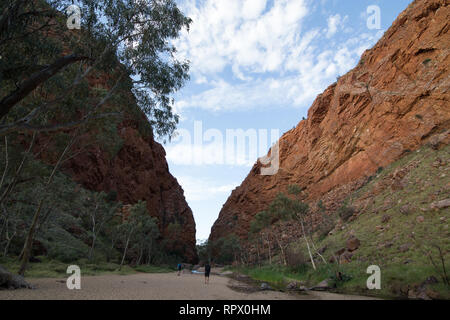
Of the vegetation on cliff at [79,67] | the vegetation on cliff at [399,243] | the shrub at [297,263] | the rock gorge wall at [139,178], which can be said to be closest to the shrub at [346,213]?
the vegetation on cliff at [399,243]

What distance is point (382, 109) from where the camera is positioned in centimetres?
3953

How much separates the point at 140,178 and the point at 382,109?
173 ft

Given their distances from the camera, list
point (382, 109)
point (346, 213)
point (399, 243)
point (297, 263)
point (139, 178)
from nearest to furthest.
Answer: point (399, 243) < point (297, 263) < point (346, 213) < point (382, 109) < point (139, 178)

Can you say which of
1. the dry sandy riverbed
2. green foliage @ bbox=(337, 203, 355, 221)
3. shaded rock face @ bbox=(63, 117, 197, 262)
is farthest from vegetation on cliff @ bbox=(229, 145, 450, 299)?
shaded rock face @ bbox=(63, 117, 197, 262)

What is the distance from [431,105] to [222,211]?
6534cm

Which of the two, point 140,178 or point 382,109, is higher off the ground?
point 382,109

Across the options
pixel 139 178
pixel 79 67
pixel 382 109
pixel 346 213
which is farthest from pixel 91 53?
pixel 139 178

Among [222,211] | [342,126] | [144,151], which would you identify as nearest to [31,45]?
[342,126]

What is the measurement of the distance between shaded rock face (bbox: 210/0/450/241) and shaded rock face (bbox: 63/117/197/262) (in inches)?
1279

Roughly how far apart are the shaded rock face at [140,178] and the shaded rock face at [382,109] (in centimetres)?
3250

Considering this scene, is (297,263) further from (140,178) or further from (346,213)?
(140,178)

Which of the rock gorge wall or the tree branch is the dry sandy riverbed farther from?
the rock gorge wall

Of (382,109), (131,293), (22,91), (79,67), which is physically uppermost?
(382,109)

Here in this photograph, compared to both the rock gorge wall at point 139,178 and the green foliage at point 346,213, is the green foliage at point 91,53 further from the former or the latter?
the rock gorge wall at point 139,178
